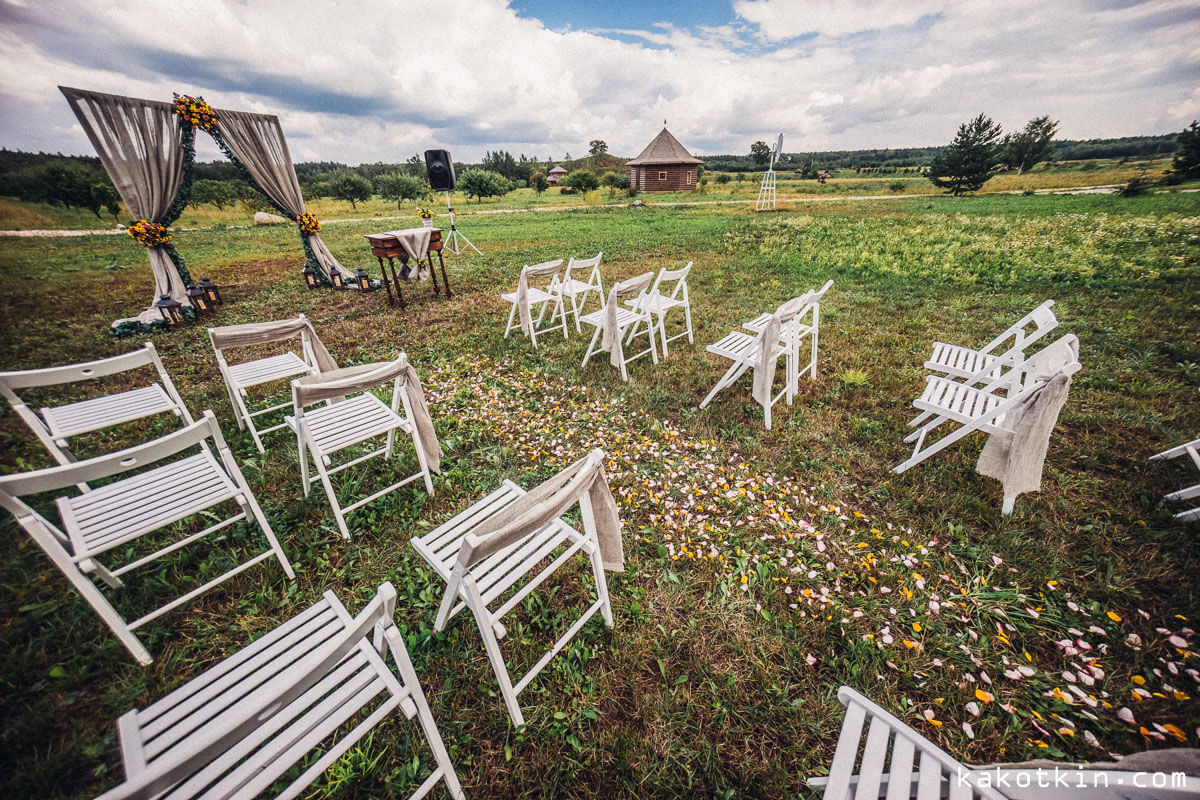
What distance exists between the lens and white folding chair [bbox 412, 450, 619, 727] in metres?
1.62

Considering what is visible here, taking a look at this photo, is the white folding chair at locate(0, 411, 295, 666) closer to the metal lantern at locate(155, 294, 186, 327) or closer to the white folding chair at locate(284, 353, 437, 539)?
the white folding chair at locate(284, 353, 437, 539)

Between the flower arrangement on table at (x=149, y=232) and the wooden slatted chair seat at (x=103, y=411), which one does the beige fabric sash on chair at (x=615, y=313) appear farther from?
the flower arrangement on table at (x=149, y=232)

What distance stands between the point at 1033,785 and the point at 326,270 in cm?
1193

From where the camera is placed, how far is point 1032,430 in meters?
2.68

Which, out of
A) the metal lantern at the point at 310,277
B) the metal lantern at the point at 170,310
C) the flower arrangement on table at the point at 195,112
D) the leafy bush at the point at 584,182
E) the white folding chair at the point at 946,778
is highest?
the leafy bush at the point at 584,182

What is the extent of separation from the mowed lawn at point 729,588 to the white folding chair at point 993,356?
2.17ft

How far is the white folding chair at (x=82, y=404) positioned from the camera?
9.18 feet

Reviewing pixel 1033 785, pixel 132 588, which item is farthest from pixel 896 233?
pixel 132 588

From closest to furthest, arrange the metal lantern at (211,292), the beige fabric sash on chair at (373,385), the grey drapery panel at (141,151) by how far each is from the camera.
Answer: the beige fabric sash on chair at (373,385) < the grey drapery panel at (141,151) < the metal lantern at (211,292)

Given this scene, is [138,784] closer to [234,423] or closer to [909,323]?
[234,423]

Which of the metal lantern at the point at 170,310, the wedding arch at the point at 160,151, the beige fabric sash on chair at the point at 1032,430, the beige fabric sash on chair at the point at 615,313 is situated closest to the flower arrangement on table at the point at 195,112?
the wedding arch at the point at 160,151

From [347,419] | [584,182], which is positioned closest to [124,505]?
[347,419]

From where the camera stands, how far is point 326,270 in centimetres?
920

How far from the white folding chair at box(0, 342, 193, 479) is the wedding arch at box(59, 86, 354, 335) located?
504 cm
